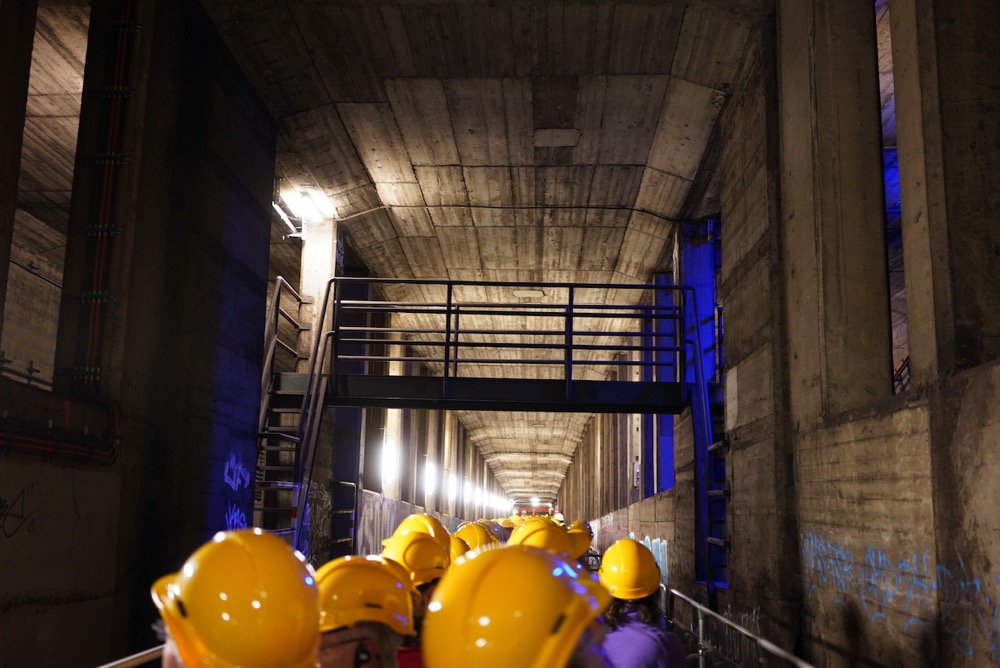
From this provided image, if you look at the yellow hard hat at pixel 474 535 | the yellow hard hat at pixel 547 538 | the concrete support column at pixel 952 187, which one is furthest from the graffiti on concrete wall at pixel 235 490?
the concrete support column at pixel 952 187

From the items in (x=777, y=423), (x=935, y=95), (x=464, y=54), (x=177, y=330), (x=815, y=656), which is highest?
(x=464, y=54)

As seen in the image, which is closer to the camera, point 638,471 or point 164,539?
point 164,539

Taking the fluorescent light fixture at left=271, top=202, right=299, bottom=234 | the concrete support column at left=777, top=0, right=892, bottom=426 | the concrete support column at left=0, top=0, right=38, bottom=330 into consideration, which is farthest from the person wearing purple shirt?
the fluorescent light fixture at left=271, top=202, right=299, bottom=234

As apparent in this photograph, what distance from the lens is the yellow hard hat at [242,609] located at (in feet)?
7.91

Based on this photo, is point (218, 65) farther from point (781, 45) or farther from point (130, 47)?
point (781, 45)

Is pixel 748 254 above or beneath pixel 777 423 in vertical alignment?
above

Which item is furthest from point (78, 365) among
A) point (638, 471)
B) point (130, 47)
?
point (638, 471)

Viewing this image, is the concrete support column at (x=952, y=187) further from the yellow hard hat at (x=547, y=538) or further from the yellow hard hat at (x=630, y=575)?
the yellow hard hat at (x=547, y=538)

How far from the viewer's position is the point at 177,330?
8.88 metres

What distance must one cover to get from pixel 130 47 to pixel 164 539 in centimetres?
451

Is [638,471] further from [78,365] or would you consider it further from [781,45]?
[78,365]

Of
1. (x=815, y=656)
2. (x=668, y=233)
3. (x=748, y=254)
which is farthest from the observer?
(x=668, y=233)

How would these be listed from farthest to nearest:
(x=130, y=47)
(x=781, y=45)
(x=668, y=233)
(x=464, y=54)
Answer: (x=668, y=233) → (x=464, y=54) → (x=781, y=45) → (x=130, y=47)

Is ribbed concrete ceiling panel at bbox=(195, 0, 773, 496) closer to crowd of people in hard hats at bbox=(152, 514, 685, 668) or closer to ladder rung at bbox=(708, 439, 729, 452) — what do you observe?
ladder rung at bbox=(708, 439, 729, 452)
